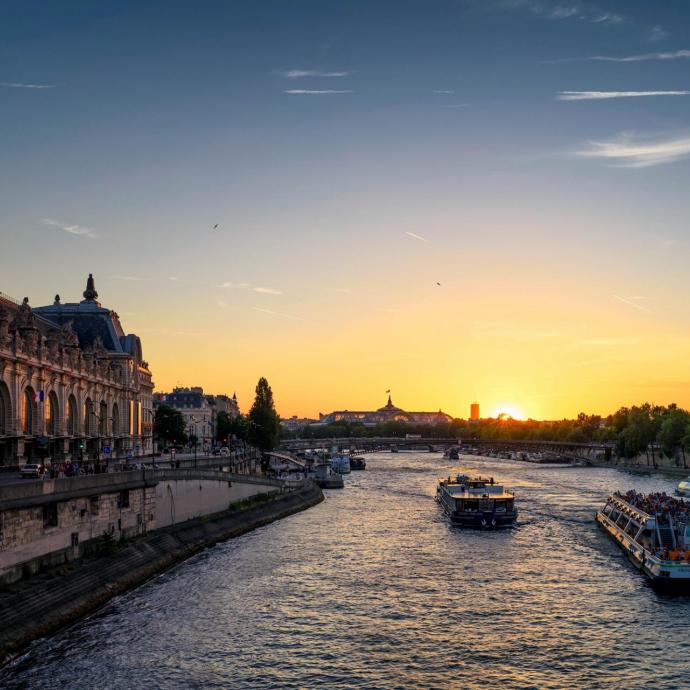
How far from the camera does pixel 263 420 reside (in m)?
180

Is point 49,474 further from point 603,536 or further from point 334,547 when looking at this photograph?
point 603,536

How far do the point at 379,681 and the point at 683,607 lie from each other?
21.9 m

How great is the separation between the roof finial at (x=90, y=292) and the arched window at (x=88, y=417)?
2474 centimetres

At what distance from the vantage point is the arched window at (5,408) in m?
65.2

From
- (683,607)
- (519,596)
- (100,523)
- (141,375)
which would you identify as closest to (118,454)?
(141,375)

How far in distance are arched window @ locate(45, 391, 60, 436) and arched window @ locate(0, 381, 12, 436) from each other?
28.7 ft

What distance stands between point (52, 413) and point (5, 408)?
11584mm

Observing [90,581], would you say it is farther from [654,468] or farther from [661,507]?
[654,468]

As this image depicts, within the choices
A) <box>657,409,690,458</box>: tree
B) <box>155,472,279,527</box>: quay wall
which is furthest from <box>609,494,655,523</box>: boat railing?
<box>657,409,690,458</box>: tree

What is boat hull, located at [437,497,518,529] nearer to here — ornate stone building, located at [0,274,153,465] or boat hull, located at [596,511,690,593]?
boat hull, located at [596,511,690,593]

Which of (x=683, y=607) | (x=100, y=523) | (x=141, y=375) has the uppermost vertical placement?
(x=141, y=375)

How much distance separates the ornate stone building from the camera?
220 feet

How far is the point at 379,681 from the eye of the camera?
34.1 metres

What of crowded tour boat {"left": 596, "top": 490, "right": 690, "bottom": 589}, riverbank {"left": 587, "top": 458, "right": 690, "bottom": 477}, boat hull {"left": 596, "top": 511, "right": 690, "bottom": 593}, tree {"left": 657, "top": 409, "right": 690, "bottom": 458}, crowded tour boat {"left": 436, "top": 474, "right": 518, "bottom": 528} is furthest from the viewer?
tree {"left": 657, "top": 409, "right": 690, "bottom": 458}
